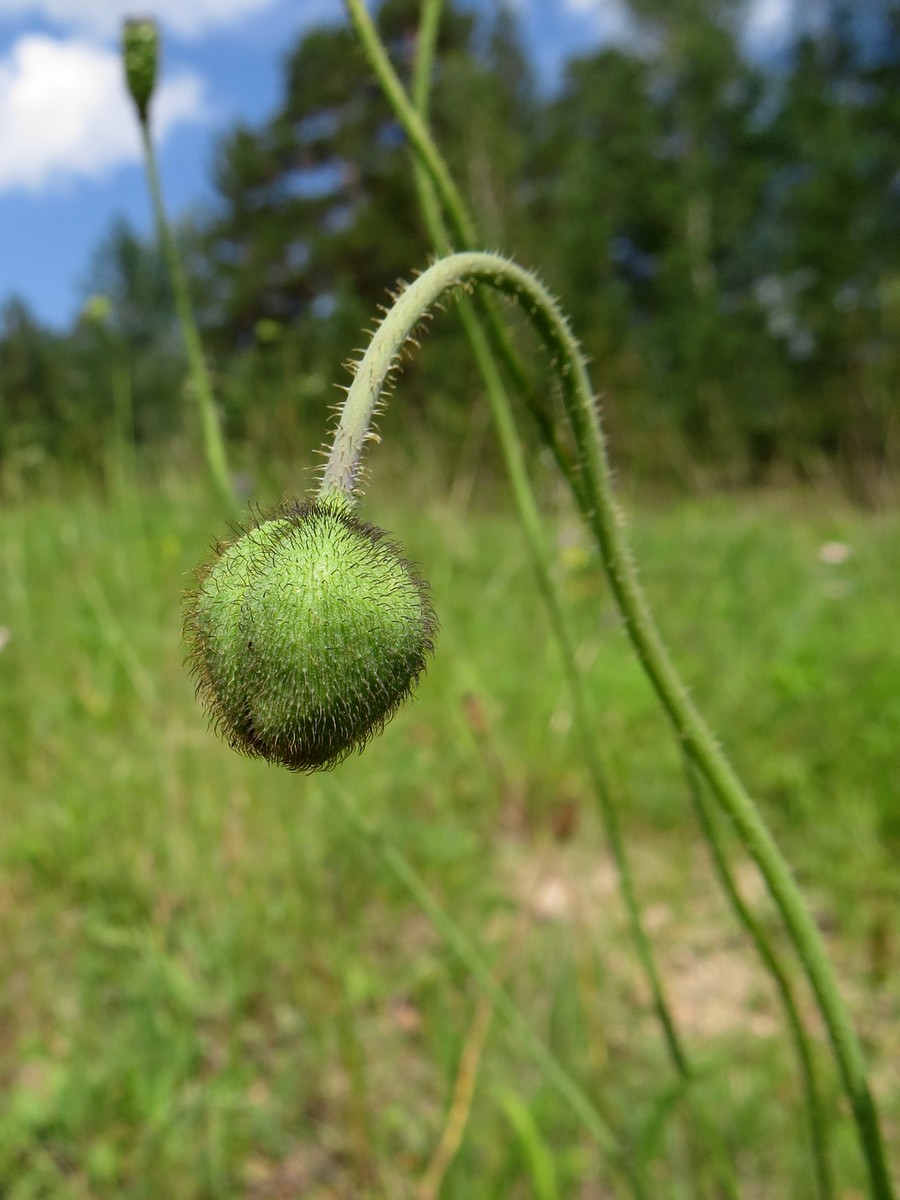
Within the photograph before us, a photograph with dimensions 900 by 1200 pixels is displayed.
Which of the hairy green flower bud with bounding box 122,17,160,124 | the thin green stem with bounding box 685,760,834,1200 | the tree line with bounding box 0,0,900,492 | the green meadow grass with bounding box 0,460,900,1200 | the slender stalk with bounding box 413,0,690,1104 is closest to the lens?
the thin green stem with bounding box 685,760,834,1200

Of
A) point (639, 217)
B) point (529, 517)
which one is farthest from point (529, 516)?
point (639, 217)

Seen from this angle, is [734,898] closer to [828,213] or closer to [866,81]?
[828,213]

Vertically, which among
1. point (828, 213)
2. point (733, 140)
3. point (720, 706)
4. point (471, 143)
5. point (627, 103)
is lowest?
point (720, 706)

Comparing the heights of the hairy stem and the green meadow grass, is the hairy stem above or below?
above

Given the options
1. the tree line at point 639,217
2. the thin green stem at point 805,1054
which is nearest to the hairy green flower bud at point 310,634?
the thin green stem at point 805,1054

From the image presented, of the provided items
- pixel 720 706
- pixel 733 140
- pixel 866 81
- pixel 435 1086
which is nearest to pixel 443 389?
pixel 720 706

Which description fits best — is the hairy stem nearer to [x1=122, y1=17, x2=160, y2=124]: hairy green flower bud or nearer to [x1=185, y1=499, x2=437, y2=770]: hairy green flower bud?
[x1=122, y1=17, x2=160, y2=124]: hairy green flower bud

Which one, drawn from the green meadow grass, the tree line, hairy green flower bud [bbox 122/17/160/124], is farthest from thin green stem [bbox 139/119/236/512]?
the tree line
